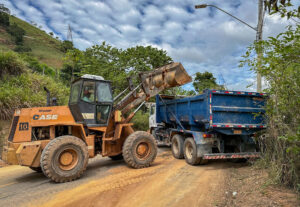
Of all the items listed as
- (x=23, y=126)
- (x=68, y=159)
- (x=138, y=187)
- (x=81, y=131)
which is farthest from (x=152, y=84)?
(x=23, y=126)

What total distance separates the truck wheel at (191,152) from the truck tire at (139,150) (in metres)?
1.17

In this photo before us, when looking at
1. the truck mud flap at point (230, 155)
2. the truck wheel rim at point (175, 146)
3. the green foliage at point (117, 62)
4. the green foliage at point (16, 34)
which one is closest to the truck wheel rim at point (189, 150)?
the truck mud flap at point (230, 155)

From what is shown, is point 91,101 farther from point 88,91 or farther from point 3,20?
point 3,20

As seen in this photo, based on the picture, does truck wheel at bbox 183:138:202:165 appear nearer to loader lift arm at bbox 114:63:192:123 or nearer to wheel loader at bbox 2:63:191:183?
wheel loader at bbox 2:63:191:183

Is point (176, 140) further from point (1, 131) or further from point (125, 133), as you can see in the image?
point (1, 131)

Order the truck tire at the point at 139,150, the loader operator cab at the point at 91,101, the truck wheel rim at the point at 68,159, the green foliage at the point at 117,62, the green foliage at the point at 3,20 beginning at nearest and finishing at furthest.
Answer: the truck wheel rim at the point at 68,159, the loader operator cab at the point at 91,101, the truck tire at the point at 139,150, the green foliage at the point at 117,62, the green foliage at the point at 3,20

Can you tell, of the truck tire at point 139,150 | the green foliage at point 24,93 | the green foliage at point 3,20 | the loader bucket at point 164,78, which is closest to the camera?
the truck tire at point 139,150

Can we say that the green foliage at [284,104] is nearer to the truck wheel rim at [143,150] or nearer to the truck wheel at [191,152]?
the truck wheel at [191,152]

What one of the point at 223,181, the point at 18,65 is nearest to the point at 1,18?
the point at 18,65

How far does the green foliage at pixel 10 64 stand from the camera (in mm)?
12609

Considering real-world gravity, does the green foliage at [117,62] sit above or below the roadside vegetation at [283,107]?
above

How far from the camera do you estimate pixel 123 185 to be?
5.19 m

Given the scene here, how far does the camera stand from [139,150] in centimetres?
701

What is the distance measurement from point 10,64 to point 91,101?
9.11 metres
